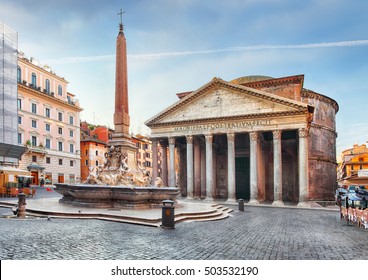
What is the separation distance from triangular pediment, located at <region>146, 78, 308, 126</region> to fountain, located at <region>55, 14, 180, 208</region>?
1525 cm

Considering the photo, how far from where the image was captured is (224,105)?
29.1 meters

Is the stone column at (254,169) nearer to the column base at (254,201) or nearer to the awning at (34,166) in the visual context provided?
the column base at (254,201)

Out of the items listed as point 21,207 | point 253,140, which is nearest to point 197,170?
point 253,140

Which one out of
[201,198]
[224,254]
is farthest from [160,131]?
[224,254]

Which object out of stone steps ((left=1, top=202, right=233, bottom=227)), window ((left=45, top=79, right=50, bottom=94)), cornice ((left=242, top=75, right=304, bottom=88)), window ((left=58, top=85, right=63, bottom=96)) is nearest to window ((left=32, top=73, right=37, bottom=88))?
window ((left=45, top=79, right=50, bottom=94))

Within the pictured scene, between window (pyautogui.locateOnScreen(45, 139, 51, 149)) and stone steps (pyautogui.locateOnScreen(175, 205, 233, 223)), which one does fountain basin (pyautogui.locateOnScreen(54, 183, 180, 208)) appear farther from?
window (pyautogui.locateOnScreen(45, 139, 51, 149))

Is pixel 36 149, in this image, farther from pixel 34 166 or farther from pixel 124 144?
pixel 124 144

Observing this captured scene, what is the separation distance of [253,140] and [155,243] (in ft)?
70.0

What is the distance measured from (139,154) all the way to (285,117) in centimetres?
4421

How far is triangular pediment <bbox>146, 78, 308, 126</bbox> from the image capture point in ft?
87.5

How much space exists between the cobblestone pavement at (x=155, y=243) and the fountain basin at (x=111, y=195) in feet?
8.37

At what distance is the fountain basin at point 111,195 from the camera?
13062 mm

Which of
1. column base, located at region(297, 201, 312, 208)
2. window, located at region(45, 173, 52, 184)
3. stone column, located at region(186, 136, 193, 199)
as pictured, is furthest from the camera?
window, located at region(45, 173, 52, 184)

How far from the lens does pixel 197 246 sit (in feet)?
24.8
